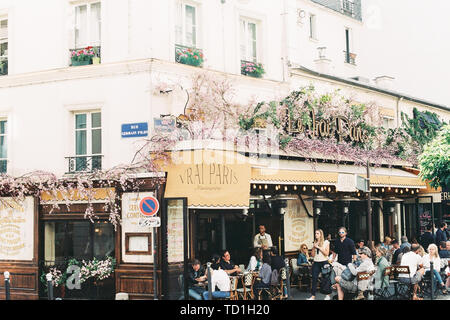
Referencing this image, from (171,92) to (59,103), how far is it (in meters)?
3.02

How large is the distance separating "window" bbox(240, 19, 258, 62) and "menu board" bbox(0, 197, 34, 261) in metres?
7.06

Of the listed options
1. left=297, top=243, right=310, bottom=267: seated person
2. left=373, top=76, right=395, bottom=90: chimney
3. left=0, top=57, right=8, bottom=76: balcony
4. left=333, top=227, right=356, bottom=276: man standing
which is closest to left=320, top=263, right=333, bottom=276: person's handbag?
left=333, top=227, right=356, bottom=276: man standing

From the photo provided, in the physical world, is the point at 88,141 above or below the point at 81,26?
below

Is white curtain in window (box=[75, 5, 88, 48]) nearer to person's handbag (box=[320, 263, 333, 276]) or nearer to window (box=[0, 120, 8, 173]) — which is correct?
window (box=[0, 120, 8, 173])

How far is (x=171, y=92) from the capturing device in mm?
15523

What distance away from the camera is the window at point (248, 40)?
58.5 ft

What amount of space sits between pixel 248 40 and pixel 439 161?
6.57 meters

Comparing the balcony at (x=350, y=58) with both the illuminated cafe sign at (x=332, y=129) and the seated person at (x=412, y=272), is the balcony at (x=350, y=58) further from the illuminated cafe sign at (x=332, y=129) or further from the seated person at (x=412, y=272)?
the seated person at (x=412, y=272)

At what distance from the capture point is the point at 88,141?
52.4 feet

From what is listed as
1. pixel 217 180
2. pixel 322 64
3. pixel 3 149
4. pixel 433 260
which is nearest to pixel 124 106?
pixel 217 180

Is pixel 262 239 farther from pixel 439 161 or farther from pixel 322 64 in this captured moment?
pixel 322 64

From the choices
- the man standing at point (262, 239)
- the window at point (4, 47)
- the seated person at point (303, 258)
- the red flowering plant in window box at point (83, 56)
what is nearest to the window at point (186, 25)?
the red flowering plant in window box at point (83, 56)

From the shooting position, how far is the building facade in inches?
595

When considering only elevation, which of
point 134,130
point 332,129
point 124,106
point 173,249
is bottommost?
point 173,249
